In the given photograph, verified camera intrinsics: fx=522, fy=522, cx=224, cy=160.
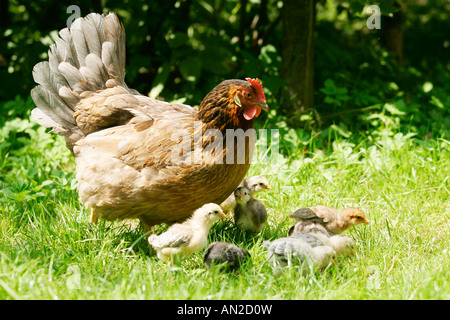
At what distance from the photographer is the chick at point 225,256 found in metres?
3.19

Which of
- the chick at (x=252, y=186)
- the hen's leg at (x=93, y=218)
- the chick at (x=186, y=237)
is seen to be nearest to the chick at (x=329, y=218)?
the chick at (x=252, y=186)

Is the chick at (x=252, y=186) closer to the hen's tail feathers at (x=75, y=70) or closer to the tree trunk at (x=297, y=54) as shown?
the hen's tail feathers at (x=75, y=70)

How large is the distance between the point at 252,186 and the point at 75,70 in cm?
168

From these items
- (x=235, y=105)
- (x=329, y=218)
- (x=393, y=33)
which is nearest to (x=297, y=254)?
(x=329, y=218)

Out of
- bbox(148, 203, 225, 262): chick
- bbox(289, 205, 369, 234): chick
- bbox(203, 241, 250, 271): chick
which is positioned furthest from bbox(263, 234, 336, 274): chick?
bbox(148, 203, 225, 262): chick

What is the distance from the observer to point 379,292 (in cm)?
303

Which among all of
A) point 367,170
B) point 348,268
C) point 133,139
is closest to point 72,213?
point 133,139

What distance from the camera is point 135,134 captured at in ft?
12.3

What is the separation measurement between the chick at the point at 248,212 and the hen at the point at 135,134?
0.19 metres

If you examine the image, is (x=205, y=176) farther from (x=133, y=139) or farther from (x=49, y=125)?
(x=49, y=125)

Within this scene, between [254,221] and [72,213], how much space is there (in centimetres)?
144

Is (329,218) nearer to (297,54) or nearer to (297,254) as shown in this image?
(297,254)

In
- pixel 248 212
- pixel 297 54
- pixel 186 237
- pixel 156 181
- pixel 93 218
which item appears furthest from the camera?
pixel 297 54
